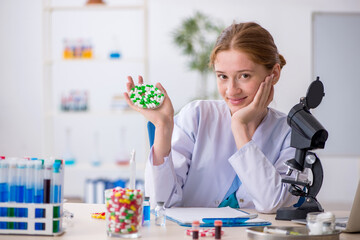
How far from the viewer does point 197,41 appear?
16.4 feet

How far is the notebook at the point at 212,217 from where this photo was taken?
5.18 ft

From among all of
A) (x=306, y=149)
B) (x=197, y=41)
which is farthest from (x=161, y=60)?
(x=306, y=149)

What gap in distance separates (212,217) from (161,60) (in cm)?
378

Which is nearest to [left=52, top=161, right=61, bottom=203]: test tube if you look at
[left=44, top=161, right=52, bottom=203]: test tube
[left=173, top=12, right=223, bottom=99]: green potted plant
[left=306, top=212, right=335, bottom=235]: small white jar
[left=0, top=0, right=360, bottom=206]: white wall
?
[left=44, top=161, right=52, bottom=203]: test tube

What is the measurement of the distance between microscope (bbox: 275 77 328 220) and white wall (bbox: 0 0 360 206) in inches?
142

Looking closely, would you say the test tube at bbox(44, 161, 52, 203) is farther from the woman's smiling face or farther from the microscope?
the woman's smiling face

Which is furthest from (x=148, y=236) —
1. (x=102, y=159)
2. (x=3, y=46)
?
(x=3, y=46)

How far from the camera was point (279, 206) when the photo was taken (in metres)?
1.84

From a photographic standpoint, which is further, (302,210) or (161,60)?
(161,60)

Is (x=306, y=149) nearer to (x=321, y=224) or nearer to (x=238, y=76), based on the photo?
(x=321, y=224)

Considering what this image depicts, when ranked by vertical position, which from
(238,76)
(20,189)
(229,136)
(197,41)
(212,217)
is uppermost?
(197,41)

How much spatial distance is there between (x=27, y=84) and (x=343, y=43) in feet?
10.3

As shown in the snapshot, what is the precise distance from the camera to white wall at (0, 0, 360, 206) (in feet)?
17.4

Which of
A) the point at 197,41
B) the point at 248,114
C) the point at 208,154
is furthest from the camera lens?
the point at 197,41
